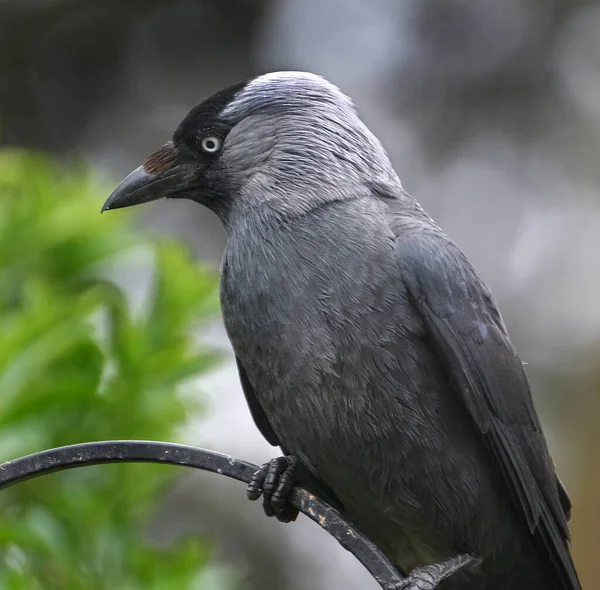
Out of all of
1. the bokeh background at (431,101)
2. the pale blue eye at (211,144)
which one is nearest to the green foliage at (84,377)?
the pale blue eye at (211,144)

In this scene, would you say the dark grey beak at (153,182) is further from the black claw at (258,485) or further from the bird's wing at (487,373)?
the black claw at (258,485)

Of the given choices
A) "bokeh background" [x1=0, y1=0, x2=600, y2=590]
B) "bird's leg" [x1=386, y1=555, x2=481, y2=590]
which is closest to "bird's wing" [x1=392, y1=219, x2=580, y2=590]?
"bird's leg" [x1=386, y1=555, x2=481, y2=590]

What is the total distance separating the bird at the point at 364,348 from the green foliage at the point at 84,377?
68cm

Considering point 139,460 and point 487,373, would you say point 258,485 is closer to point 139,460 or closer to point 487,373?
→ point 139,460

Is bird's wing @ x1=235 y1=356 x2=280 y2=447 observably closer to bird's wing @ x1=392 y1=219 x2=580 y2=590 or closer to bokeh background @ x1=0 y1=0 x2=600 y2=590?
bird's wing @ x1=392 y1=219 x2=580 y2=590

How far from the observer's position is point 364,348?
260cm

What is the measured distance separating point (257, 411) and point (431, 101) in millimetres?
7036

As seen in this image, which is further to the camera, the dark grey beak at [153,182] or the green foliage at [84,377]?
the green foliage at [84,377]

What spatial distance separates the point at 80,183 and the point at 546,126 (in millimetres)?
6024

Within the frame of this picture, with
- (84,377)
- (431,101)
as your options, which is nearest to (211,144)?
(84,377)

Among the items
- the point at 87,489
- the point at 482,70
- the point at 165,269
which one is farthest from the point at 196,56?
the point at 87,489

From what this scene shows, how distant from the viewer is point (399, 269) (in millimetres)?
2709

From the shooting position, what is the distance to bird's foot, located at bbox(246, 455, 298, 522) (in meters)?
2.74

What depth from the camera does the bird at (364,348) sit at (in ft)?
8.63
